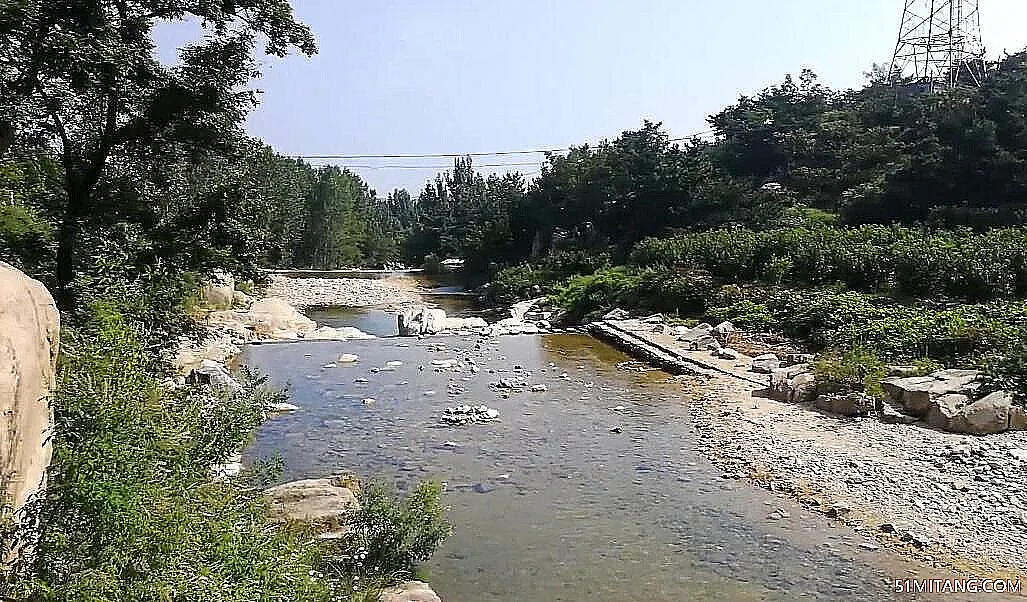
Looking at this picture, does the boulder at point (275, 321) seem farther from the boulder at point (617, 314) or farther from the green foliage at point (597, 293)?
the boulder at point (617, 314)

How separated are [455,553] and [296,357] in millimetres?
12398

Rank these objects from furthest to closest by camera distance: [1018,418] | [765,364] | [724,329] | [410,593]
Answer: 1. [724,329]
2. [765,364]
3. [1018,418]
4. [410,593]

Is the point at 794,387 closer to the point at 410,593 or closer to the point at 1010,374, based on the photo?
the point at 1010,374

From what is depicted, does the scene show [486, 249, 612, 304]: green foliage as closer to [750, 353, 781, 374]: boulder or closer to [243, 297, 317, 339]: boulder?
[243, 297, 317, 339]: boulder

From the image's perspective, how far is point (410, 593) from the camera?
5.76 meters

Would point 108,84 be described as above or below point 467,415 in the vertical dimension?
above

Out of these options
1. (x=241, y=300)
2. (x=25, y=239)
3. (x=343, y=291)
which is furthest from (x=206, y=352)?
(x=343, y=291)

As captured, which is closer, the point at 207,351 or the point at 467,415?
the point at 467,415

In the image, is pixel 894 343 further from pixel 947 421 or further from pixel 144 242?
pixel 144 242

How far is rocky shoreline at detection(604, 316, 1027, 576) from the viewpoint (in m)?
7.09

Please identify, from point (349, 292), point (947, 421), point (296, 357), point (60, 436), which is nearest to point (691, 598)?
point (60, 436)

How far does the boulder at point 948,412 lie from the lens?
10199 mm

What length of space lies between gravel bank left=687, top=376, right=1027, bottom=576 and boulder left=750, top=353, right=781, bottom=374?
2831 millimetres

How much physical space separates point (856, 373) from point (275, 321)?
1806 centimetres
